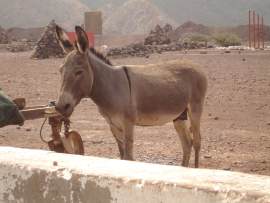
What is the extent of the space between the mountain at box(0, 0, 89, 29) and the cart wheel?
102 m

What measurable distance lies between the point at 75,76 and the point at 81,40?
1.49ft

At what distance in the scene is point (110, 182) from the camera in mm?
3502

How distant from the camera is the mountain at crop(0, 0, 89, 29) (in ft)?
366

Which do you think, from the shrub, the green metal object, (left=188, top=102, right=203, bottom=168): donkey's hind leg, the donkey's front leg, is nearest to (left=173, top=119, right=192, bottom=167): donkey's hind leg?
(left=188, top=102, right=203, bottom=168): donkey's hind leg

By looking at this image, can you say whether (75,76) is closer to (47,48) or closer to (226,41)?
(47,48)

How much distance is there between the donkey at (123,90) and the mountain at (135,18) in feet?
310

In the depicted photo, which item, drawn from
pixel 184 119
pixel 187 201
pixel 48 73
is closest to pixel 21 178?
pixel 187 201

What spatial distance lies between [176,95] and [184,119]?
Result: 2.42ft

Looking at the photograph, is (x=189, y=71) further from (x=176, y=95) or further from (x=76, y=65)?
(x=76, y=65)

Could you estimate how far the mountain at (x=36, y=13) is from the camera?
112 meters

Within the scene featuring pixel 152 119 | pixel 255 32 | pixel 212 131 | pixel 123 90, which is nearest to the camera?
pixel 123 90

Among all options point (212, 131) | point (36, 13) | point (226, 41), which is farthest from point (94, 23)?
point (36, 13)

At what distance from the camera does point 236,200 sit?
305 centimetres

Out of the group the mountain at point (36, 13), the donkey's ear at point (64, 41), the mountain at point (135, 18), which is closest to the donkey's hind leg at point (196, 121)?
the donkey's ear at point (64, 41)
